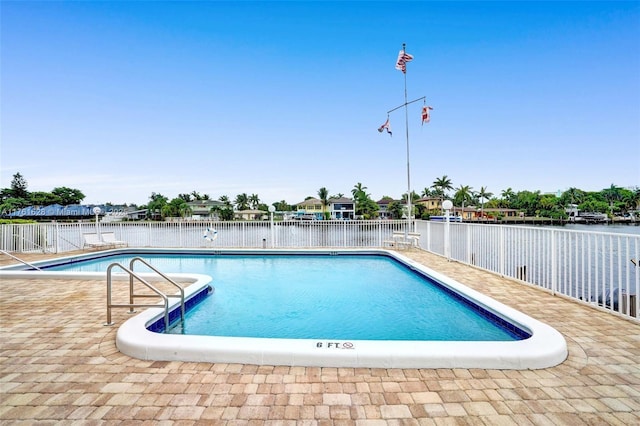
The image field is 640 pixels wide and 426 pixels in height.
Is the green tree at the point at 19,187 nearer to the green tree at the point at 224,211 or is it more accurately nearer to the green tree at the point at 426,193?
the green tree at the point at 224,211

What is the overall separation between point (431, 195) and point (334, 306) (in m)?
79.0

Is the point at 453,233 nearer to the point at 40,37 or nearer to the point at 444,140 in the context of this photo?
the point at 40,37

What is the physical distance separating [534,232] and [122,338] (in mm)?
5756

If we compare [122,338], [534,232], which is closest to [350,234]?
[534,232]

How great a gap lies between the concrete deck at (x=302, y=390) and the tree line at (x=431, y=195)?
200 feet

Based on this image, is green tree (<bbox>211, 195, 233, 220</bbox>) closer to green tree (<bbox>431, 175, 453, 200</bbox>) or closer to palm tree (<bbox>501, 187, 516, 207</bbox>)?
green tree (<bbox>431, 175, 453, 200</bbox>)

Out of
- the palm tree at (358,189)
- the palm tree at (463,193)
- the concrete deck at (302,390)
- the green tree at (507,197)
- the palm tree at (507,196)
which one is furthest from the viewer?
the palm tree at (507,196)

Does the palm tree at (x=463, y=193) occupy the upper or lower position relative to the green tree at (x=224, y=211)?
upper

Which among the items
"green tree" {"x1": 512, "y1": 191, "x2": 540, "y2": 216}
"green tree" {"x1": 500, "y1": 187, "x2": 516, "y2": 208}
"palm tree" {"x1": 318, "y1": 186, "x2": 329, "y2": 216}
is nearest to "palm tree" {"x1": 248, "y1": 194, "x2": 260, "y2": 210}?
"palm tree" {"x1": 318, "y1": 186, "x2": 329, "y2": 216}

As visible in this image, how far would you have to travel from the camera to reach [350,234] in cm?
1180

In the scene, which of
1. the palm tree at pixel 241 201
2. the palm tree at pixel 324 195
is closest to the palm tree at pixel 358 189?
the palm tree at pixel 324 195

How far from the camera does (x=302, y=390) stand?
219 centimetres

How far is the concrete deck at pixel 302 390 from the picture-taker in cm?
189

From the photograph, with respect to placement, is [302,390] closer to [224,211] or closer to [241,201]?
[224,211]
